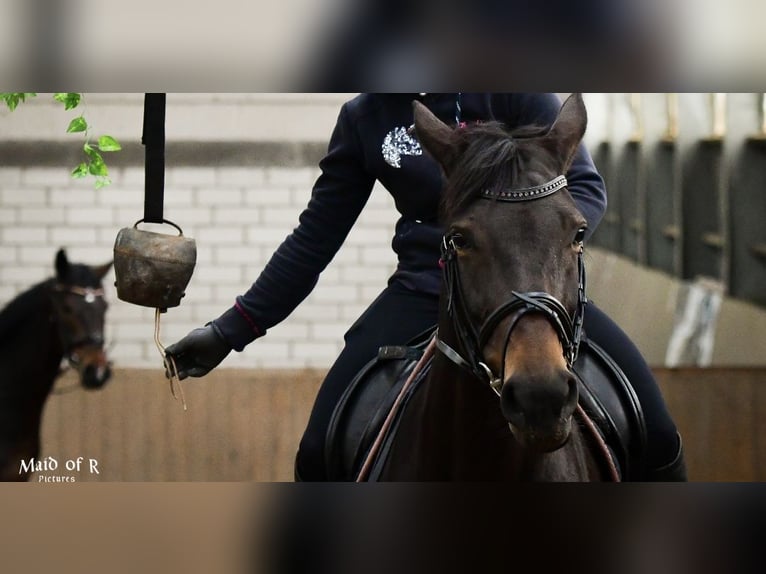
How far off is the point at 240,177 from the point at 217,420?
1.20 meters

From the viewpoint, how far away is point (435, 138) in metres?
2.25

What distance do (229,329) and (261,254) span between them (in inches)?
114

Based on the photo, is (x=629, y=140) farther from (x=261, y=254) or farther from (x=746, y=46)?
(x=746, y=46)

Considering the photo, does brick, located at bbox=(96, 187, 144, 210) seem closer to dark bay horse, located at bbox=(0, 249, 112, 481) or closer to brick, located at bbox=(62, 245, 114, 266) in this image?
brick, located at bbox=(62, 245, 114, 266)

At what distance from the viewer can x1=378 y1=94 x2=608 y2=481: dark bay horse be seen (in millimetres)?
1985

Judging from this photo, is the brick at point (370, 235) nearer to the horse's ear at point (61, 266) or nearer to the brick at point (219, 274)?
the brick at point (219, 274)


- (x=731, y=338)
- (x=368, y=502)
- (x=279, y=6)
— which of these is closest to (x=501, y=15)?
(x=279, y=6)

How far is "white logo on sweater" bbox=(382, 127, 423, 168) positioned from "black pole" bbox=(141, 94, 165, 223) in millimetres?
521

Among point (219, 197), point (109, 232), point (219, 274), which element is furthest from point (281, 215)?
point (109, 232)

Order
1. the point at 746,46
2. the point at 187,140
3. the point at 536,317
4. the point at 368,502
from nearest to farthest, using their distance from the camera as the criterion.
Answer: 1. the point at 536,317
2. the point at 368,502
3. the point at 746,46
4. the point at 187,140

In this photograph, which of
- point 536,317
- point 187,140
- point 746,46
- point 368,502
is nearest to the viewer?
point 536,317

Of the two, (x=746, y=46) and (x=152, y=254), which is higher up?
(x=746, y=46)

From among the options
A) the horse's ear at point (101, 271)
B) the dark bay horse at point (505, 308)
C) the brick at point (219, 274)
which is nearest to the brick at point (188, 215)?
the brick at point (219, 274)

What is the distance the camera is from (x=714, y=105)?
548cm
